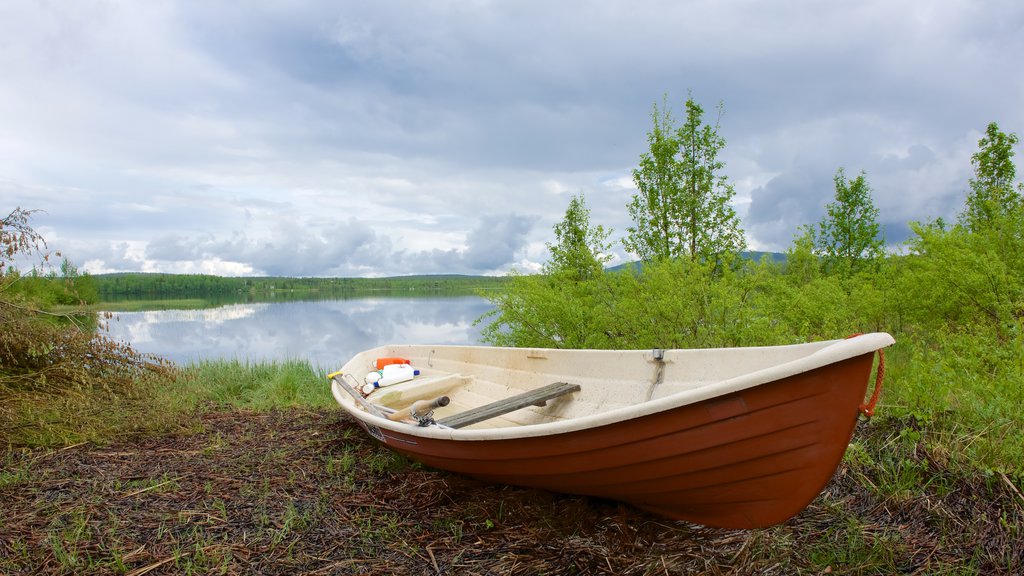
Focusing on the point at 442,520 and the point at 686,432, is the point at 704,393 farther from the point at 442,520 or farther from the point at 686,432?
the point at 442,520

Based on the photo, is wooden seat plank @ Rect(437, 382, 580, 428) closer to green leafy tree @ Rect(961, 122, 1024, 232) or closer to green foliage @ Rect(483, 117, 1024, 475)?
green foliage @ Rect(483, 117, 1024, 475)

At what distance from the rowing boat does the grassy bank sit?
0.26 metres

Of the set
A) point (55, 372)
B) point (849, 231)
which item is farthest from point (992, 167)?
point (55, 372)

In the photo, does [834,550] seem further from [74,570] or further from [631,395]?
[74,570]

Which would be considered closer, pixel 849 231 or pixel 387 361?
pixel 387 361

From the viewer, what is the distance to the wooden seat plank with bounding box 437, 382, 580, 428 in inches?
164

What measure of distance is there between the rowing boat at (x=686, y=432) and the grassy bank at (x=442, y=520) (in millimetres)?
258

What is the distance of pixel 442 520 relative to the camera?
3768 millimetres

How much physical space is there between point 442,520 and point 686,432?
6.10 feet

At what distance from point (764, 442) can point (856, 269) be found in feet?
49.0

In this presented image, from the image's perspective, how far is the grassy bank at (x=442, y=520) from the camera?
3.12 meters

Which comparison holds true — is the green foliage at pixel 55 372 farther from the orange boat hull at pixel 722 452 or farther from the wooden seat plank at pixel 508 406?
the orange boat hull at pixel 722 452

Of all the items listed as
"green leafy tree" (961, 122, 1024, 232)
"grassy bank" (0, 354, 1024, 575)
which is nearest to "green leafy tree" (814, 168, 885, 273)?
"green leafy tree" (961, 122, 1024, 232)

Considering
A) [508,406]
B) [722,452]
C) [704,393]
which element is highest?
[704,393]
